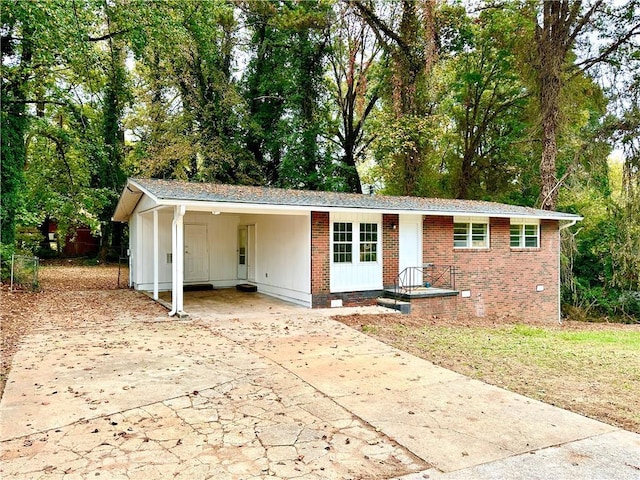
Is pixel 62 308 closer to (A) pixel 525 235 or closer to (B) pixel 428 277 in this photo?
(B) pixel 428 277

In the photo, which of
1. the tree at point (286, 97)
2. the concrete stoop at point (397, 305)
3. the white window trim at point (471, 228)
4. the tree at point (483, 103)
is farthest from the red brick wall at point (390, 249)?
the tree at point (483, 103)

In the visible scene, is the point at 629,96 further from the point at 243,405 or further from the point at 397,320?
the point at 243,405

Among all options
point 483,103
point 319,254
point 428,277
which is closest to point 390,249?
point 428,277

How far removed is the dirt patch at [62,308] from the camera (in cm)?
805

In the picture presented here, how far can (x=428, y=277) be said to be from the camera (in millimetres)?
13148

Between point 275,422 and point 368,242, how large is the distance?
8.44 meters

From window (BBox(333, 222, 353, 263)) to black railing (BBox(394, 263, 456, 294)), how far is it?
184cm

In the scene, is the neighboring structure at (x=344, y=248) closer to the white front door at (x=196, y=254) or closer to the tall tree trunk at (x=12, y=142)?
the white front door at (x=196, y=254)

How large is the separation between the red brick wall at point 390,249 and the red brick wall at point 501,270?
103 cm

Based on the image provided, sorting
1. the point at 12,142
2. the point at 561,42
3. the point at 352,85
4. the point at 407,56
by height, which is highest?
the point at 407,56

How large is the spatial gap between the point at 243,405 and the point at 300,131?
18920 mm

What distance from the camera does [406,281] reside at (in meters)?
12.9

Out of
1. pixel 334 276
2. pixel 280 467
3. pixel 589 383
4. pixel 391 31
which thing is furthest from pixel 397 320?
pixel 391 31

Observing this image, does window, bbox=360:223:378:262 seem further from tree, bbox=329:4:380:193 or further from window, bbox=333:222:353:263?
tree, bbox=329:4:380:193
